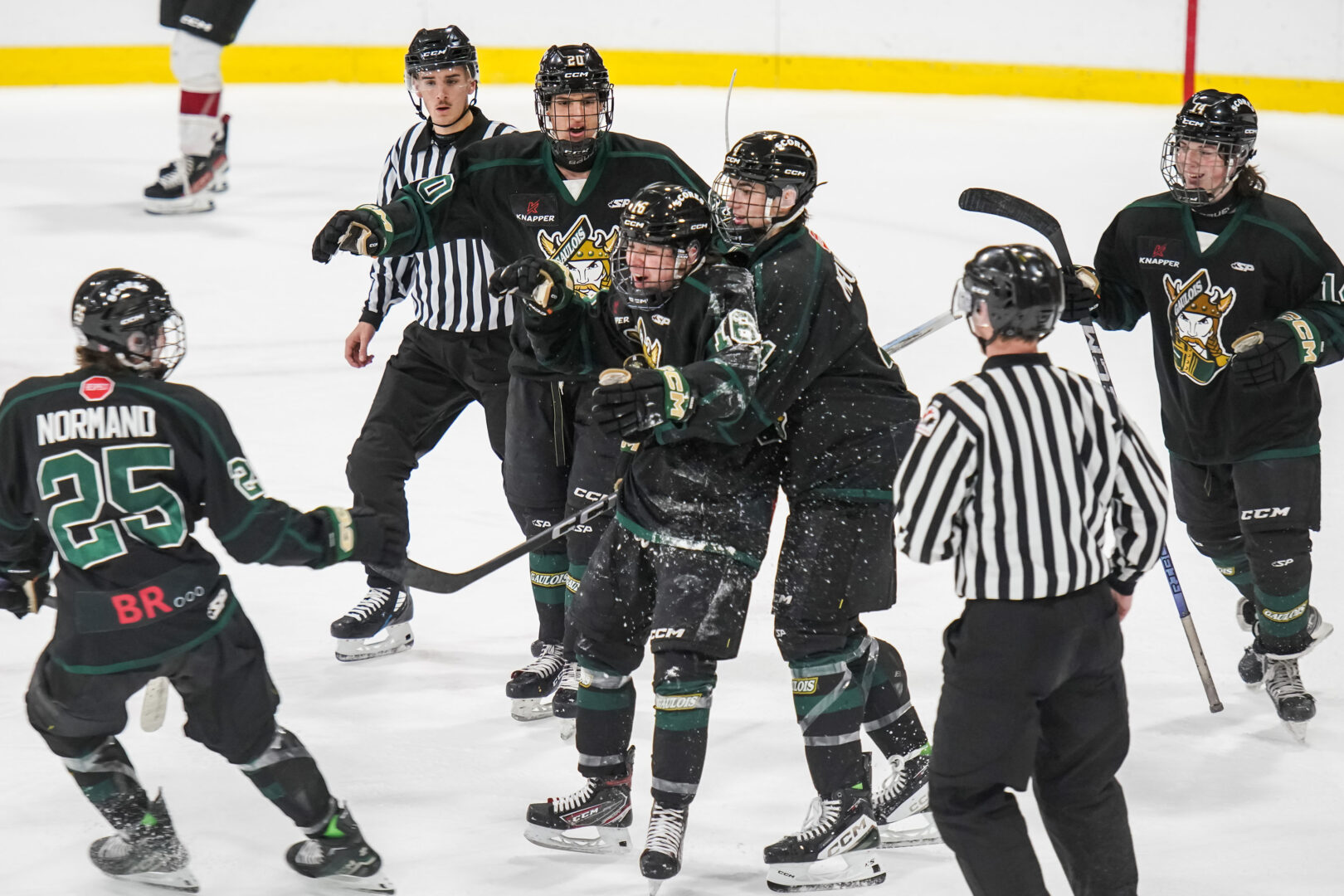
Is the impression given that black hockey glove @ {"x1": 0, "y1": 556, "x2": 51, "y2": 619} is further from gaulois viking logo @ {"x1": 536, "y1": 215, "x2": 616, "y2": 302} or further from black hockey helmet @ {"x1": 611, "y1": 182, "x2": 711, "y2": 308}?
gaulois viking logo @ {"x1": 536, "y1": 215, "x2": 616, "y2": 302}

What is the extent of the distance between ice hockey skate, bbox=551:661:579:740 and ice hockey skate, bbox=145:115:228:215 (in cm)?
509

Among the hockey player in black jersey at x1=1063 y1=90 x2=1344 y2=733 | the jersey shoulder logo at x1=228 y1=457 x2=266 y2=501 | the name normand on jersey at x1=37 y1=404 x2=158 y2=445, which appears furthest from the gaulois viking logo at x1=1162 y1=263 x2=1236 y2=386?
the name normand on jersey at x1=37 y1=404 x2=158 y2=445

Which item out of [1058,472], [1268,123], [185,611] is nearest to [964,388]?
[1058,472]

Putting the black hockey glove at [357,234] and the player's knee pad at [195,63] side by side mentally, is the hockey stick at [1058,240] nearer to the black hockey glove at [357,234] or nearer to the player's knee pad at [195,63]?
the black hockey glove at [357,234]

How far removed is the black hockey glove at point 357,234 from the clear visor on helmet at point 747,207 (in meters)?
0.93

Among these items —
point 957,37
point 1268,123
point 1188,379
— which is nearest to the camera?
point 1188,379

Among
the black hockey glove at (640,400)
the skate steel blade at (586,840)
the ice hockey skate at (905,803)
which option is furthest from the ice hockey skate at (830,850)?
the black hockey glove at (640,400)

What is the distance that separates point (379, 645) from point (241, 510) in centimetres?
135

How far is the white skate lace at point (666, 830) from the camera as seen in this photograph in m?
2.87

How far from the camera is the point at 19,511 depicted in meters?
2.73

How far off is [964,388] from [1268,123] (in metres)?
7.45

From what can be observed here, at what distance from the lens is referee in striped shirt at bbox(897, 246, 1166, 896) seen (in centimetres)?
238

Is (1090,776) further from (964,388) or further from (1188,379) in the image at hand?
(1188,379)

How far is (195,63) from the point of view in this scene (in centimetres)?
784
